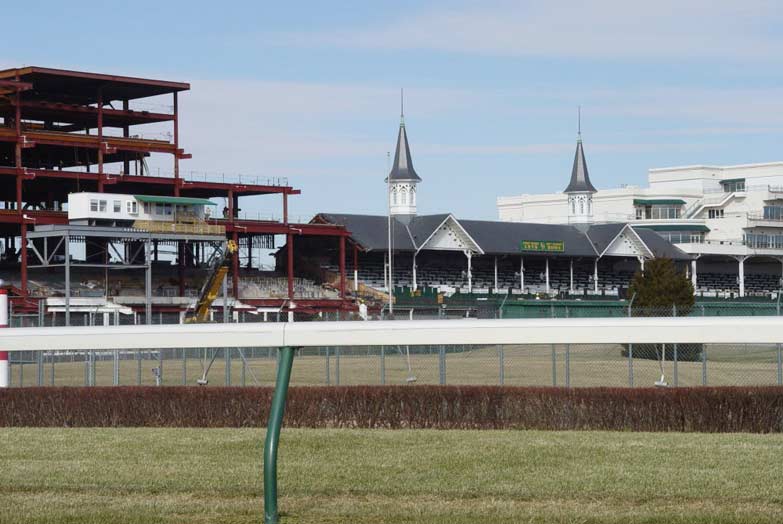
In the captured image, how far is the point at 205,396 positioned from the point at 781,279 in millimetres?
95917

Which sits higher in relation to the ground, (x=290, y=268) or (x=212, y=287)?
(x=290, y=268)

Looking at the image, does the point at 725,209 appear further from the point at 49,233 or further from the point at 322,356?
the point at 322,356

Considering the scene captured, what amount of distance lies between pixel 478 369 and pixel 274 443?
33.7 meters

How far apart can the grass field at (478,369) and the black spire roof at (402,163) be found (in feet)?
163

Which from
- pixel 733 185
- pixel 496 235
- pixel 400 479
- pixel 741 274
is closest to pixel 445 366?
pixel 400 479

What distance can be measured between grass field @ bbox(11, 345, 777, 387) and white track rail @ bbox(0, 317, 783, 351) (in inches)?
940

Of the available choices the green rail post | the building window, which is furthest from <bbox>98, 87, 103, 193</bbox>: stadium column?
the building window

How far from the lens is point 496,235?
91.2 meters

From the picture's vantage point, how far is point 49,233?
64.6m

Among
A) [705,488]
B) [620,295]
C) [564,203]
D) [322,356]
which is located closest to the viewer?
[705,488]

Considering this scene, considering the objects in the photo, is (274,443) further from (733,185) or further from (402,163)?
(733,185)

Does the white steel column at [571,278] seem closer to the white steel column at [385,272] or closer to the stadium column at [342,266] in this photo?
the white steel column at [385,272]

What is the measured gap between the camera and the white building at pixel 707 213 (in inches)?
4097

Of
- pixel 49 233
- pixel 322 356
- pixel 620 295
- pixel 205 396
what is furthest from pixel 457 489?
pixel 620 295
